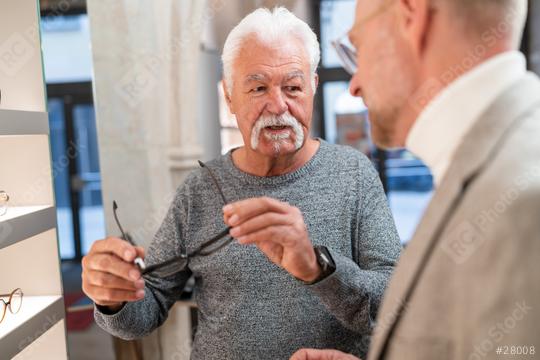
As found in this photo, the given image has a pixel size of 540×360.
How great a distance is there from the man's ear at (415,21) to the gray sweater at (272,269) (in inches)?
28.3

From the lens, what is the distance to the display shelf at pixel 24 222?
56.2 inches

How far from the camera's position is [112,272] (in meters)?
1.24

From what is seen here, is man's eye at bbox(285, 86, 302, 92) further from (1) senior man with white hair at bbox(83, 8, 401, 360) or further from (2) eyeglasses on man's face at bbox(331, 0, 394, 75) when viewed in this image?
(2) eyeglasses on man's face at bbox(331, 0, 394, 75)

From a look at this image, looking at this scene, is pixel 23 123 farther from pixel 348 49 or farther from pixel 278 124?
pixel 348 49

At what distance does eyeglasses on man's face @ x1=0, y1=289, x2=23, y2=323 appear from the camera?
1.55 meters

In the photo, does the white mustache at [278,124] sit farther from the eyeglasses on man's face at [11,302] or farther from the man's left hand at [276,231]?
the eyeglasses on man's face at [11,302]

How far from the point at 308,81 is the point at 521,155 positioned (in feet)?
3.35

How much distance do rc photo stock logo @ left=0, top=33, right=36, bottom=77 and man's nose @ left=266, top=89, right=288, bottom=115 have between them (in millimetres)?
735

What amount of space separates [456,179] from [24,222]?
1.24 meters

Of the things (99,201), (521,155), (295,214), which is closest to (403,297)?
(521,155)

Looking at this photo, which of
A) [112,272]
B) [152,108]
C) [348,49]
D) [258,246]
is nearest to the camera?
[348,49]

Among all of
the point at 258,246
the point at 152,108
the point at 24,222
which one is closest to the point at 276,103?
the point at 258,246

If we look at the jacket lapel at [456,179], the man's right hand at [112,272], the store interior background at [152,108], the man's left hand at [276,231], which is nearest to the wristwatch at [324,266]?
the man's left hand at [276,231]

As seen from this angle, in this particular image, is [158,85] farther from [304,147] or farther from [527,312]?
[527,312]
